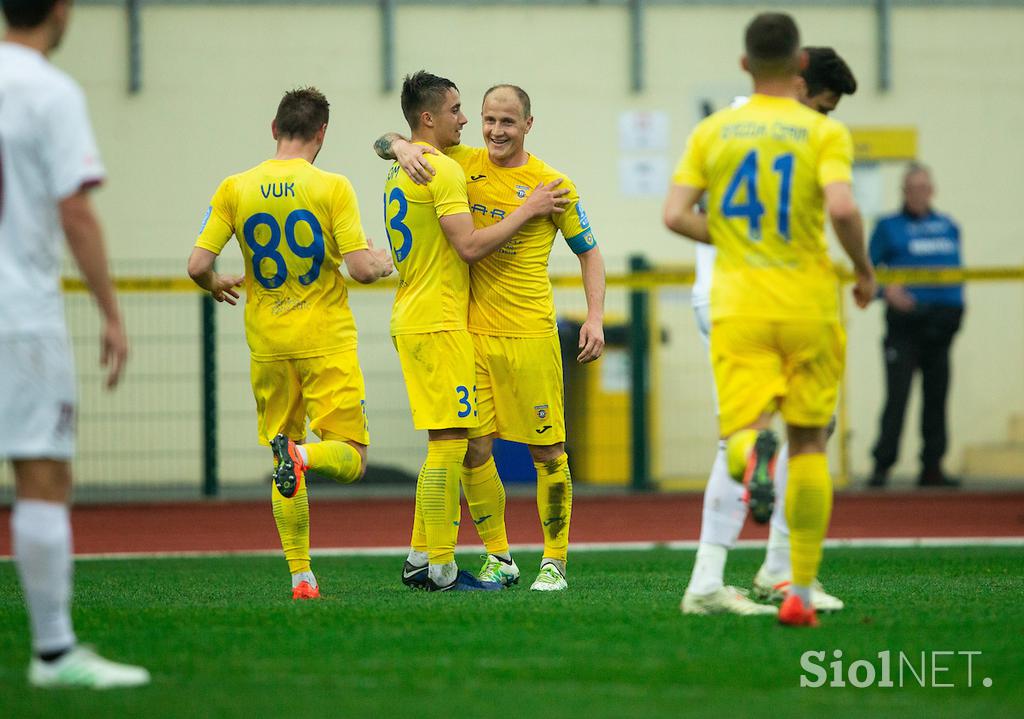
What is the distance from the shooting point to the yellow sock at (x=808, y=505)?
5.35 m

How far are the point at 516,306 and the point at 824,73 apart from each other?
171cm

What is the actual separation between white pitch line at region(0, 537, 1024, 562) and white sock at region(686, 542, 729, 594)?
4355mm

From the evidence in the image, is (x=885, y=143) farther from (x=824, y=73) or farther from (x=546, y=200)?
(x=824, y=73)

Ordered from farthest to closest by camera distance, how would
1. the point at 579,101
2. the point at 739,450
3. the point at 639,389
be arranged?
the point at 579,101 < the point at 639,389 < the point at 739,450

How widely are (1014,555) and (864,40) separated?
8528 millimetres

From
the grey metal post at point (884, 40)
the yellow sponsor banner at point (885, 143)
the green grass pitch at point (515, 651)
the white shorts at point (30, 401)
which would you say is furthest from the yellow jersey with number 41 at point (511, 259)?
the grey metal post at point (884, 40)

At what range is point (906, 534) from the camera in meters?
11.2

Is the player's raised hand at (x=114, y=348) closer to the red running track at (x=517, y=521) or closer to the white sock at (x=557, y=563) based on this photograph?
the white sock at (x=557, y=563)

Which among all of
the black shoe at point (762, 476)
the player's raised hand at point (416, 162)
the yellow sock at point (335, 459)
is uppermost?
the player's raised hand at point (416, 162)

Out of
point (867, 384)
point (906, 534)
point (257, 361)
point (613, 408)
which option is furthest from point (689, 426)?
point (257, 361)

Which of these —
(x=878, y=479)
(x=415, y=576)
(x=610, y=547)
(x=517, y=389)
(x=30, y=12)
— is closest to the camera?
(x=30, y=12)

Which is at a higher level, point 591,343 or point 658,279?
point 658,279

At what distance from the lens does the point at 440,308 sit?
694 centimetres

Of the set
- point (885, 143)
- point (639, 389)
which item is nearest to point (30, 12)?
point (639, 389)
